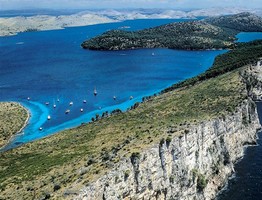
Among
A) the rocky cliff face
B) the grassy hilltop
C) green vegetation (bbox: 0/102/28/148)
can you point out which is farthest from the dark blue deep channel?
green vegetation (bbox: 0/102/28/148)

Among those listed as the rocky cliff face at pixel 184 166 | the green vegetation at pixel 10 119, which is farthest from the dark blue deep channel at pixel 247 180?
the green vegetation at pixel 10 119

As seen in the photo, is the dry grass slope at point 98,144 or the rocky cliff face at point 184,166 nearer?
the dry grass slope at point 98,144

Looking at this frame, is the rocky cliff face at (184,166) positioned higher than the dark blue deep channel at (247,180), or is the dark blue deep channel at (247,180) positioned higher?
the rocky cliff face at (184,166)

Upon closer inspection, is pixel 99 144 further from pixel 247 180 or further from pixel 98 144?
pixel 247 180


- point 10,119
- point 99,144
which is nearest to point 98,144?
point 99,144

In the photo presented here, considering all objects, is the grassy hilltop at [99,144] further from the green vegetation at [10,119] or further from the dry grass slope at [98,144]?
the green vegetation at [10,119]

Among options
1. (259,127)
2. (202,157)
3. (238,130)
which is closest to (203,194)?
(202,157)

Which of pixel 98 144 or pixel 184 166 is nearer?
pixel 184 166
